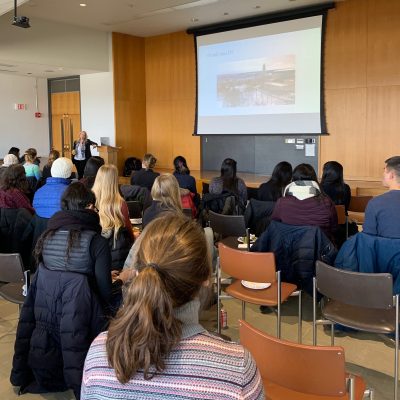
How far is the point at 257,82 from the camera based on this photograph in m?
9.46

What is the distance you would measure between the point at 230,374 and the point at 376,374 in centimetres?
222

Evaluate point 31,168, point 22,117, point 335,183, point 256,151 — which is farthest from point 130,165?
point 335,183

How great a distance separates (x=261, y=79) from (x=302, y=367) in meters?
8.35

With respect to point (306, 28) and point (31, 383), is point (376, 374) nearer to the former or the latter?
point (31, 383)

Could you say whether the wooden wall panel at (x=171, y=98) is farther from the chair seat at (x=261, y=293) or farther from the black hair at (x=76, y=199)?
the black hair at (x=76, y=199)

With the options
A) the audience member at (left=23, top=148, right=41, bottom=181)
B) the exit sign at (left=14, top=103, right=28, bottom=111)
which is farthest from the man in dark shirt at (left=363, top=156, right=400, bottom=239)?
the exit sign at (left=14, top=103, right=28, bottom=111)

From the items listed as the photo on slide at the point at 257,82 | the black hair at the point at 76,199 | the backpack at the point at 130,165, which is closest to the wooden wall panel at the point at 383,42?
the photo on slide at the point at 257,82

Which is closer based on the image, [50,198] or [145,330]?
[145,330]

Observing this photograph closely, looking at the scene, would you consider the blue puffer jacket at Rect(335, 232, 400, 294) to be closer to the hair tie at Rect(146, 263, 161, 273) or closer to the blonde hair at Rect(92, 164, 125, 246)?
the blonde hair at Rect(92, 164, 125, 246)

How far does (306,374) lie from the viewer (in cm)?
168

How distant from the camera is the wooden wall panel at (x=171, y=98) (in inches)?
426

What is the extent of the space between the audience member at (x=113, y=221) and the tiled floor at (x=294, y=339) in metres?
0.96

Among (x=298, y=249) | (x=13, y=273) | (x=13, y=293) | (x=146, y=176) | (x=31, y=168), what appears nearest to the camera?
(x=13, y=273)

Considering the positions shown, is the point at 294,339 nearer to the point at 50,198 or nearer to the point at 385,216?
the point at 385,216
